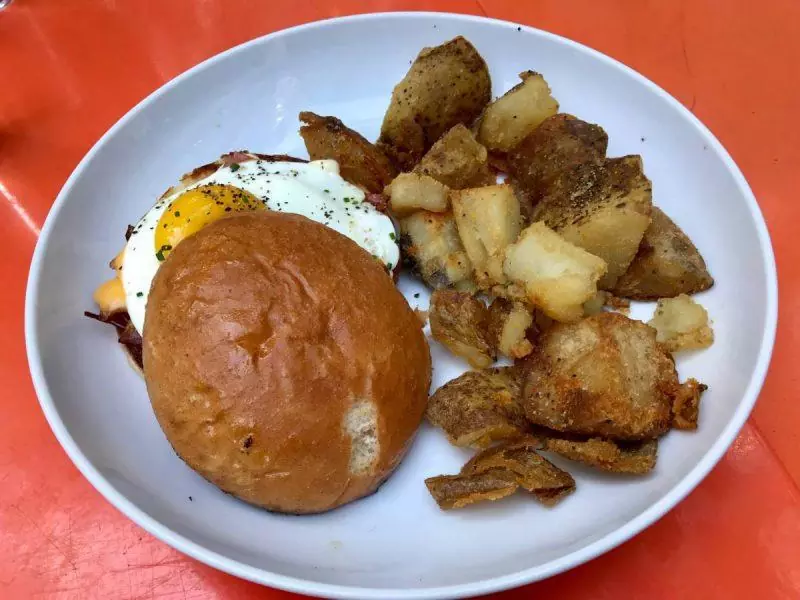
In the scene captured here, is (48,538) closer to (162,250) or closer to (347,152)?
(162,250)

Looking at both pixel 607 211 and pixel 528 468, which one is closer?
pixel 528 468

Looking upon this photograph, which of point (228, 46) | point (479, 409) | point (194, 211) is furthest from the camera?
point (228, 46)

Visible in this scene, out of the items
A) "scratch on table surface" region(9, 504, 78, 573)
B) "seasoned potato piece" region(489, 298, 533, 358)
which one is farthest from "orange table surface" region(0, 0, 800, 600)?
"seasoned potato piece" region(489, 298, 533, 358)

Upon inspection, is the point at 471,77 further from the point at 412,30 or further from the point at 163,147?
the point at 163,147

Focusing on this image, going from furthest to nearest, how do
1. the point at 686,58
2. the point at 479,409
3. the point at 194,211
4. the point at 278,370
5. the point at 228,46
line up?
1. the point at 228,46
2. the point at 686,58
3. the point at 194,211
4. the point at 479,409
5. the point at 278,370

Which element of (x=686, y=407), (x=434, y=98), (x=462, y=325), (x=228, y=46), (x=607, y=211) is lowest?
(x=686, y=407)

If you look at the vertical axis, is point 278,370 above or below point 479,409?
above

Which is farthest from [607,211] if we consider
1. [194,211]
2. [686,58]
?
[686,58]
